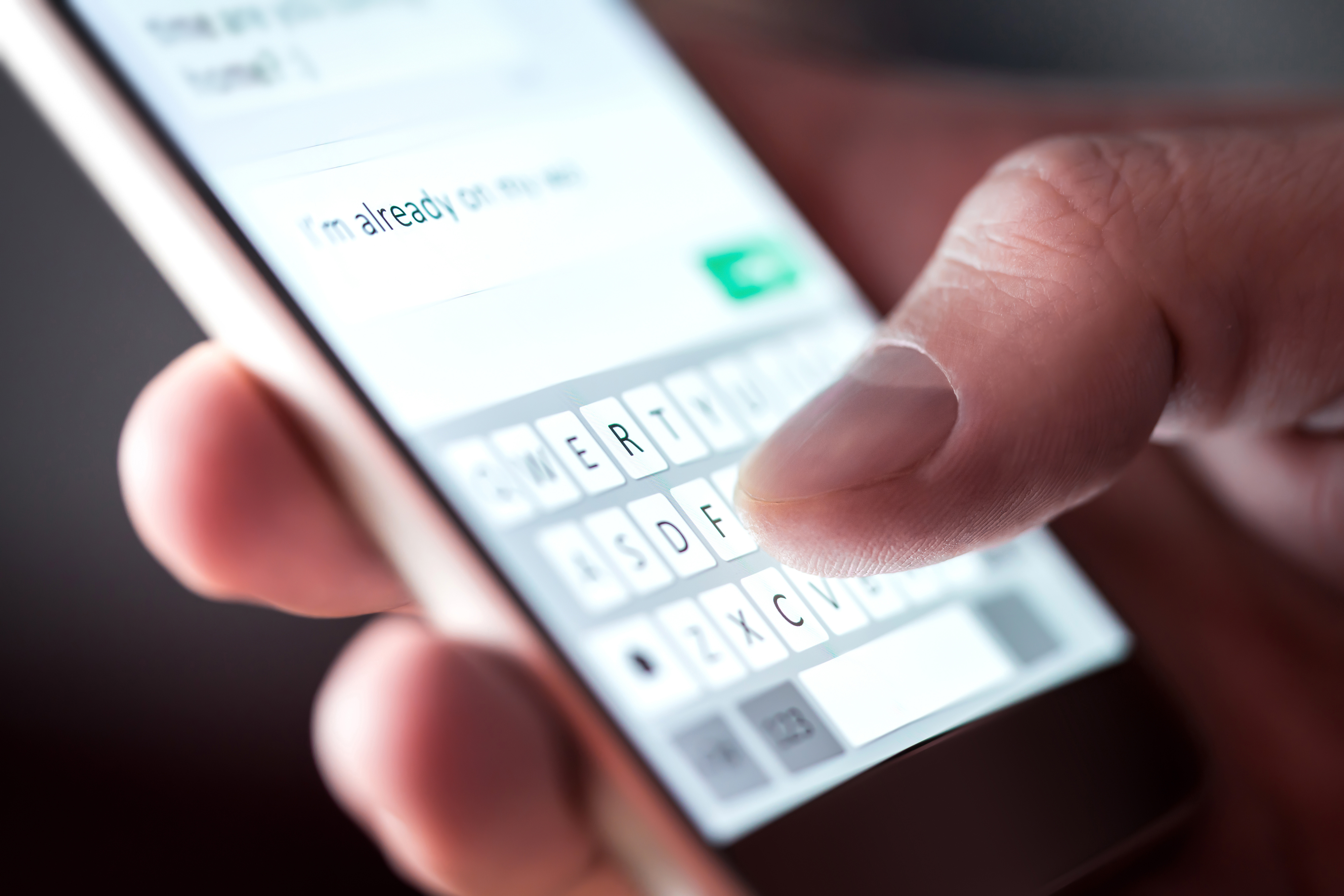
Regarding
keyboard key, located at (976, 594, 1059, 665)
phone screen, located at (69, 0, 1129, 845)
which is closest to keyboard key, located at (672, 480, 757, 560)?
phone screen, located at (69, 0, 1129, 845)

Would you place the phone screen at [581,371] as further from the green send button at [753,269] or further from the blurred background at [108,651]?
the blurred background at [108,651]

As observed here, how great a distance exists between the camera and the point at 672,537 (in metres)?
0.34

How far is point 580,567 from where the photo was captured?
33cm

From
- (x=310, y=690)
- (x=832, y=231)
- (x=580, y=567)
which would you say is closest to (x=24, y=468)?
(x=310, y=690)

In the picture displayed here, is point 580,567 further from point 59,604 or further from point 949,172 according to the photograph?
point 949,172

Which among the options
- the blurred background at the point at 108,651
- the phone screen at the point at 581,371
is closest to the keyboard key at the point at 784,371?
the phone screen at the point at 581,371

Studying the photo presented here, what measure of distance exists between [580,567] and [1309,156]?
0.95 ft

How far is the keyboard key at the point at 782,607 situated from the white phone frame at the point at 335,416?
0.06 m

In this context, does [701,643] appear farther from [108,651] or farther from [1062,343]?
[108,651]

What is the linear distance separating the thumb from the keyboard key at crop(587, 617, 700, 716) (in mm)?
50

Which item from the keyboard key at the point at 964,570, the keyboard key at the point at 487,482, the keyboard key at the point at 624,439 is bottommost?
the keyboard key at the point at 964,570

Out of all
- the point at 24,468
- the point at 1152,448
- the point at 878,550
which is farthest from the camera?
the point at 1152,448

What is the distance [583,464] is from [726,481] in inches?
2.1

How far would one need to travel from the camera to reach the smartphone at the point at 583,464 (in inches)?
12.7
